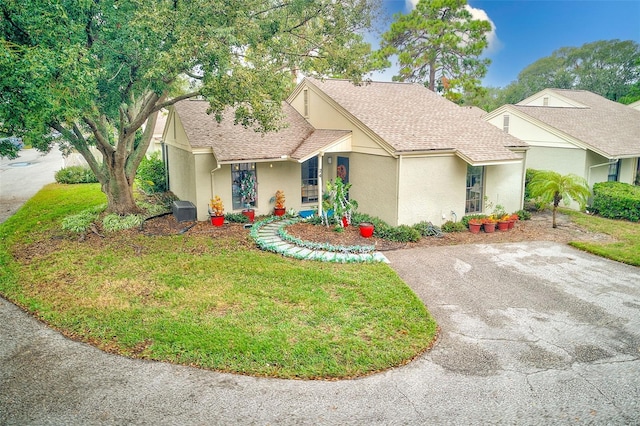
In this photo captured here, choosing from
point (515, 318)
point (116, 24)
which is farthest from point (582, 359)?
point (116, 24)

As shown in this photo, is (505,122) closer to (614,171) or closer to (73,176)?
(614,171)

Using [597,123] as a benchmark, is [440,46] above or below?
above

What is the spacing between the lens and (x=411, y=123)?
1541cm

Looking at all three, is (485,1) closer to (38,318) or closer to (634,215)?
(634,215)

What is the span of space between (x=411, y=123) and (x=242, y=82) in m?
6.67

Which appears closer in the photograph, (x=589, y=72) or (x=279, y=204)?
(x=279, y=204)

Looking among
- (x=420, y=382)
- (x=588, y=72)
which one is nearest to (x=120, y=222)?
(x=420, y=382)

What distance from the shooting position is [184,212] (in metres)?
14.6

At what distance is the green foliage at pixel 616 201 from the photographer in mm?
16438

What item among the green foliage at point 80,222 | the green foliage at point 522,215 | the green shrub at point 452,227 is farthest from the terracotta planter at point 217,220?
the green foliage at point 522,215

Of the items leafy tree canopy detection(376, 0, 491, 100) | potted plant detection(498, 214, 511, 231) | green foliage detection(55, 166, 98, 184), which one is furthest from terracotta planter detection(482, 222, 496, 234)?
green foliage detection(55, 166, 98, 184)

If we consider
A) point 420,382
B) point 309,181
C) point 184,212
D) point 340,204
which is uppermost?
point 309,181

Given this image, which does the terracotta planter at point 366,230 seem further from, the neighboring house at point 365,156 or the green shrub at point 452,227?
the green shrub at point 452,227

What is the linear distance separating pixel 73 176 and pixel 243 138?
14.6m
